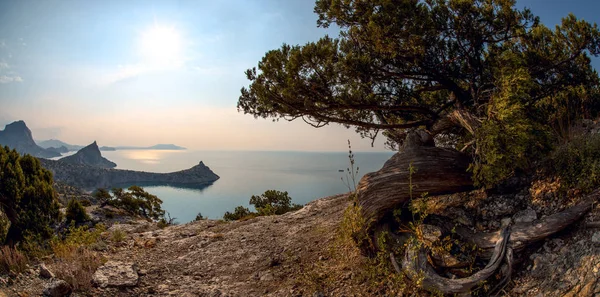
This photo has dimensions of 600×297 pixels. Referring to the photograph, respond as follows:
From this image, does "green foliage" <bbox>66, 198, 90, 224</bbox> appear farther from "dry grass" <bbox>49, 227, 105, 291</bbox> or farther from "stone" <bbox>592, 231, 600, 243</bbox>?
"stone" <bbox>592, 231, 600, 243</bbox>

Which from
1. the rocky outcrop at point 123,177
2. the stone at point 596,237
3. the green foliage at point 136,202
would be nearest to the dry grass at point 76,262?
the stone at point 596,237

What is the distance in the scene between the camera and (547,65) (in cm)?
761

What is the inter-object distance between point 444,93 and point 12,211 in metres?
14.5

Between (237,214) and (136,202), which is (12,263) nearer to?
(237,214)

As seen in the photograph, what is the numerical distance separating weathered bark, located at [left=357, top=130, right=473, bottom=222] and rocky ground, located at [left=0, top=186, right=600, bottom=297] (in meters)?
0.64

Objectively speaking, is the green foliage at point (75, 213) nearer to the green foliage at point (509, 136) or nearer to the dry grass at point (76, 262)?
the dry grass at point (76, 262)

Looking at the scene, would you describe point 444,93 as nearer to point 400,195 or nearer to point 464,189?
point 464,189

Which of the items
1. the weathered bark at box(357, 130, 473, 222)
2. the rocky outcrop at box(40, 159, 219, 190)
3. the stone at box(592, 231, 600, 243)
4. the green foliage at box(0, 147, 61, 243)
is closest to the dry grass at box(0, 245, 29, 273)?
the green foliage at box(0, 147, 61, 243)

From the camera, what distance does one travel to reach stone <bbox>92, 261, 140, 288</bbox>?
219 inches

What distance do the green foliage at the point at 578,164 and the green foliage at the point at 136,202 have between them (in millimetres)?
25282

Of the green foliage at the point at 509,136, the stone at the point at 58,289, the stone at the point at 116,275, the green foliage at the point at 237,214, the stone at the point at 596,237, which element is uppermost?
the green foliage at the point at 509,136

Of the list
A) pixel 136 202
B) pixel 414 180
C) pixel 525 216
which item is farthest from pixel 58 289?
pixel 136 202

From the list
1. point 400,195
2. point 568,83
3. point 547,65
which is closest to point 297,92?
point 400,195

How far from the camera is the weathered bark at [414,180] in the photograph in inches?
218
